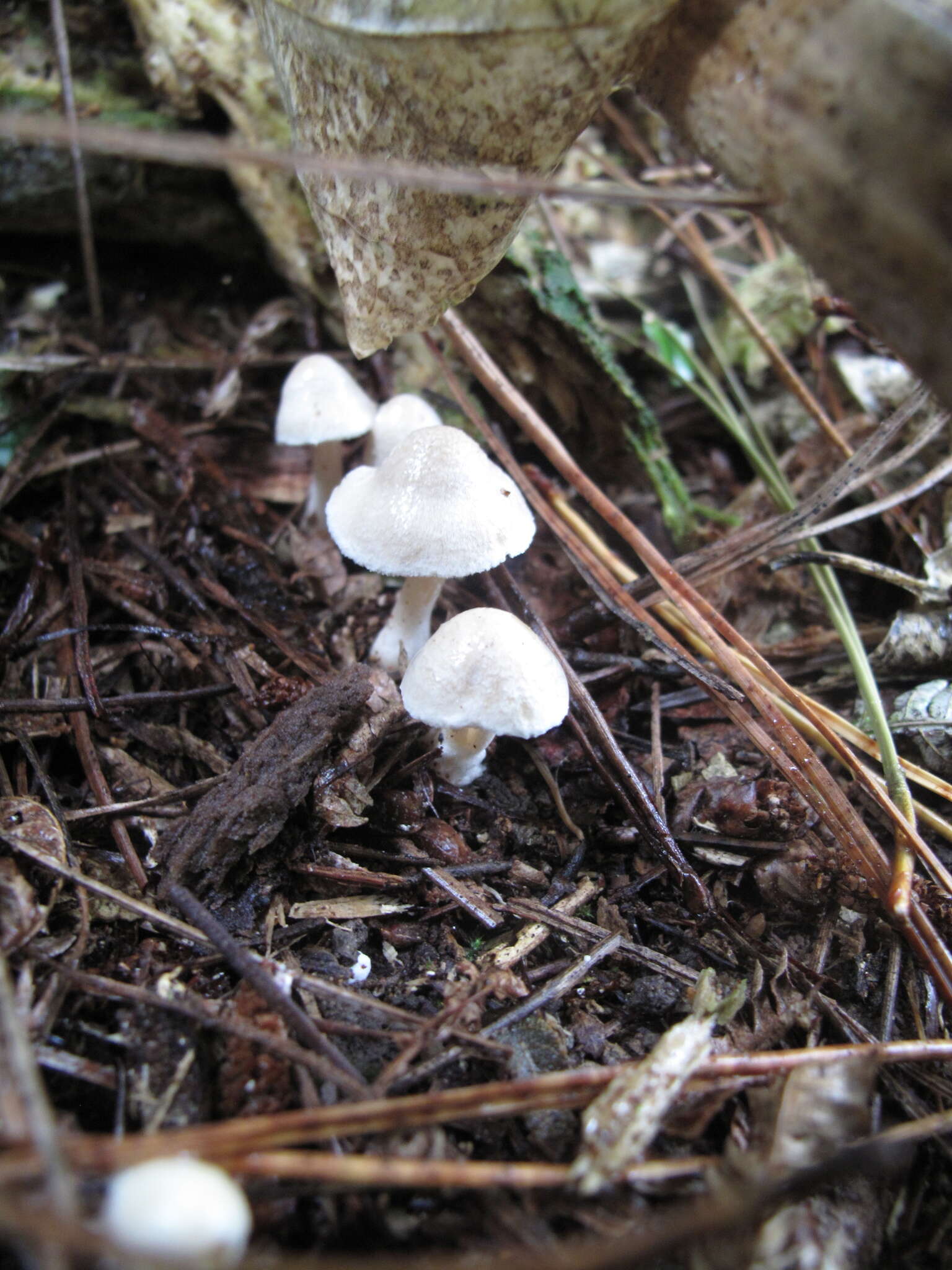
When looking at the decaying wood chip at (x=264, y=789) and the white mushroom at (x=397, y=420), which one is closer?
the decaying wood chip at (x=264, y=789)

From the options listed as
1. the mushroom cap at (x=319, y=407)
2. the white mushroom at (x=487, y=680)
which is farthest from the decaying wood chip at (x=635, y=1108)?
the mushroom cap at (x=319, y=407)

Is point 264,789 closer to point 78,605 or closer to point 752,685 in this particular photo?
point 78,605

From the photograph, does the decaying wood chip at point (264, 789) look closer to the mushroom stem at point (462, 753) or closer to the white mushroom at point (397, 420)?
the mushroom stem at point (462, 753)

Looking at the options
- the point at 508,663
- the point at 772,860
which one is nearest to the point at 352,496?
the point at 508,663

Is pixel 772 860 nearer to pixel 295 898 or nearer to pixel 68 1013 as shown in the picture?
pixel 295 898

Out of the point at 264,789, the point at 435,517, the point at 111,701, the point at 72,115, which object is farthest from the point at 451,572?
the point at 72,115
